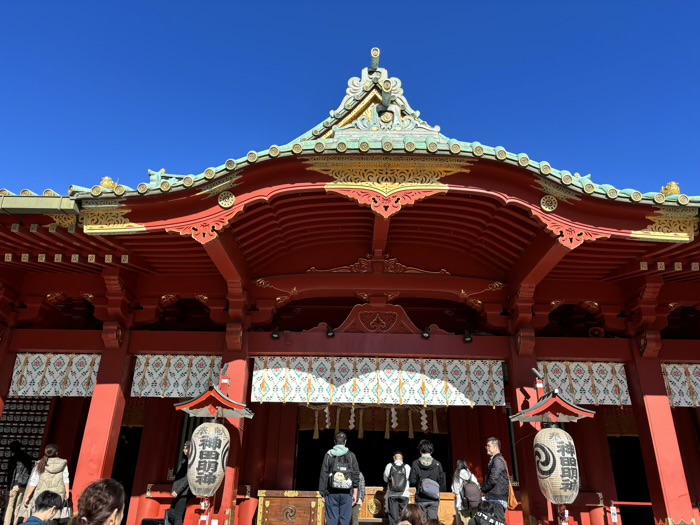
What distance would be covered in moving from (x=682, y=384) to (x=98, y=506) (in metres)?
8.07

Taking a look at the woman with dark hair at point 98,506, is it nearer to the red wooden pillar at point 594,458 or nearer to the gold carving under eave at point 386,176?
the gold carving under eave at point 386,176

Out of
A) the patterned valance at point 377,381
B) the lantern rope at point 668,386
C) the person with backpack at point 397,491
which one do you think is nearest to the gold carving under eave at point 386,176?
the patterned valance at point 377,381

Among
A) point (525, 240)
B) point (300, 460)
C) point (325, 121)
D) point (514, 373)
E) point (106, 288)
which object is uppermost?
point (325, 121)

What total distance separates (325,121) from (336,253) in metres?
3.08

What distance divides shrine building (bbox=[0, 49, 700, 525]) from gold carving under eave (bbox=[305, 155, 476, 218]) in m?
0.02

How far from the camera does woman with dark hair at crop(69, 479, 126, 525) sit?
8.81 feet

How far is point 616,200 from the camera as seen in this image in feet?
20.0

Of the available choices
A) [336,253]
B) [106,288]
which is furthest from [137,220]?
[336,253]

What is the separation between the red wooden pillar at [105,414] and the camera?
6992 millimetres

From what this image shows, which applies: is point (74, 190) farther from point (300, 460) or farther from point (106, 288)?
point (300, 460)

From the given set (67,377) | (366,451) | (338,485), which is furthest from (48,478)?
(366,451)

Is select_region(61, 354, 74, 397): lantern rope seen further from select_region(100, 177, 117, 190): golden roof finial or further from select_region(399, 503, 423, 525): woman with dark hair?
select_region(399, 503, 423, 525): woman with dark hair

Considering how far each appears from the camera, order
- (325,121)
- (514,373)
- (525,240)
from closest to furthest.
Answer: (525,240), (514,373), (325,121)

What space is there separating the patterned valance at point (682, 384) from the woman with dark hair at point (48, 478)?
28.4 feet
